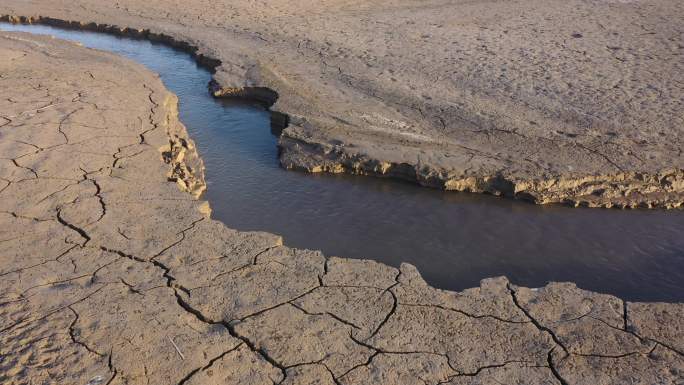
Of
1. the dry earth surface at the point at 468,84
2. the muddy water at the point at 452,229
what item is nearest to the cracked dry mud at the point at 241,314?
the muddy water at the point at 452,229

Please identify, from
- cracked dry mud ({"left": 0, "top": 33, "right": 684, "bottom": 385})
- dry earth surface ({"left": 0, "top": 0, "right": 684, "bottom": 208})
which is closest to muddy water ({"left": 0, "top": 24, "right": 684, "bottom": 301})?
dry earth surface ({"left": 0, "top": 0, "right": 684, "bottom": 208})

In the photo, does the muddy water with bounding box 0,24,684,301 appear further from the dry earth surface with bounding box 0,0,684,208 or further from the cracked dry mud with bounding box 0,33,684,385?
the cracked dry mud with bounding box 0,33,684,385

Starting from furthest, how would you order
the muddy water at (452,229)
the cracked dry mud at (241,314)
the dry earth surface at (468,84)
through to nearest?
the dry earth surface at (468,84) → the muddy water at (452,229) → the cracked dry mud at (241,314)

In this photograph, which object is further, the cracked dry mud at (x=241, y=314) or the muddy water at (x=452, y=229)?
the muddy water at (x=452, y=229)

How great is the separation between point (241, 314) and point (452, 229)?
89.9 inches

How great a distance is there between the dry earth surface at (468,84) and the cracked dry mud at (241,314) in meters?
1.97

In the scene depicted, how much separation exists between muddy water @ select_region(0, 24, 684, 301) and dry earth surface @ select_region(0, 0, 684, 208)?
0.21 meters

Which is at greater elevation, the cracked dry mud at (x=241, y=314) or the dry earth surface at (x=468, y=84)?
the dry earth surface at (x=468, y=84)

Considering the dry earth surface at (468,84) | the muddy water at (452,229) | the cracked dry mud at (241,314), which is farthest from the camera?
the dry earth surface at (468,84)

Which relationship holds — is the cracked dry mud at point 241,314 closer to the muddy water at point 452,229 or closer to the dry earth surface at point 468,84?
the muddy water at point 452,229

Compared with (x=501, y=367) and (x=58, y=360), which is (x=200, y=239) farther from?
(x=501, y=367)

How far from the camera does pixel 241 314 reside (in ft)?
10.3

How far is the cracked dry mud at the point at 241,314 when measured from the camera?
2805mm

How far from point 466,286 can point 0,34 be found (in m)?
9.77
